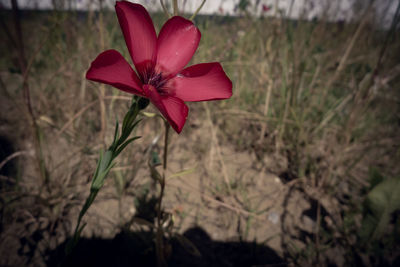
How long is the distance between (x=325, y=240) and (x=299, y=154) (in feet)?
1.55

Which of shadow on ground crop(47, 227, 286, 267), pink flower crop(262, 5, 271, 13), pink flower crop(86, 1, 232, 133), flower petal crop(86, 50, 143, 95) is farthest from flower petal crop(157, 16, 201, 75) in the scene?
pink flower crop(262, 5, 271, 13)

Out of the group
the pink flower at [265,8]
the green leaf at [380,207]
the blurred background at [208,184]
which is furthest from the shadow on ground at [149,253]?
the pink flower at [265,8]

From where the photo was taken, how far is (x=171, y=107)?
0.41m

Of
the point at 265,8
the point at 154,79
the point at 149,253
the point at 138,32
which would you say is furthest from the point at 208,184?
the point at 265,8

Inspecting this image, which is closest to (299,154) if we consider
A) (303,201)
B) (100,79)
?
(303,201)

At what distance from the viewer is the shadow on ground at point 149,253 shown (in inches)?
30.8

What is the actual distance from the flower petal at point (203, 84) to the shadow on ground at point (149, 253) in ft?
1.94

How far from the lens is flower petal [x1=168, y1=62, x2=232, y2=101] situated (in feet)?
1.46

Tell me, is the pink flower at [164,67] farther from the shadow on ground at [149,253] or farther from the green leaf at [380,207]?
the green leaf at [380,207]

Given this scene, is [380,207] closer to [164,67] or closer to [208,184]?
[208,184]

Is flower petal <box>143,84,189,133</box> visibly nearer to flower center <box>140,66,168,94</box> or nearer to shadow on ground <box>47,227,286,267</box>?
flower center <box>140,66,168,94</box>

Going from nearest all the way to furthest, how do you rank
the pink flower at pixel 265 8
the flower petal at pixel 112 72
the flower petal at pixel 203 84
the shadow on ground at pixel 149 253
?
the flower petal at pixel 112 72
the flower petal at pixel 203 84
the shadow on ground at pixel 149 253
the pink flower at pixel 265 8

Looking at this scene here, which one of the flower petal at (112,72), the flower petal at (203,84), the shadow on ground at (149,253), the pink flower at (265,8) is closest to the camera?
the flower petal at (112,72)

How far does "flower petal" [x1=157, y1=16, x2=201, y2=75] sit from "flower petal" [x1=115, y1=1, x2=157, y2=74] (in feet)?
0.07
